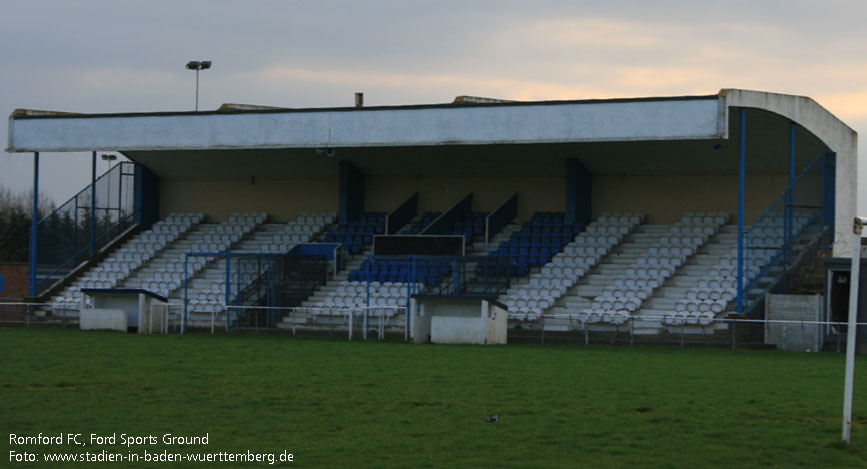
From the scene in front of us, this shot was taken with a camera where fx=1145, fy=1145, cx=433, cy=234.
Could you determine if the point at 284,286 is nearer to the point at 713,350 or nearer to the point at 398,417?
the point at 713,350

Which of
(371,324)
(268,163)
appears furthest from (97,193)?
(371,324)

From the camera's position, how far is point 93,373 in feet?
56.8

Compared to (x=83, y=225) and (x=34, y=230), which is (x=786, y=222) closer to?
(x=34, y=230)

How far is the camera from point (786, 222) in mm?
30797

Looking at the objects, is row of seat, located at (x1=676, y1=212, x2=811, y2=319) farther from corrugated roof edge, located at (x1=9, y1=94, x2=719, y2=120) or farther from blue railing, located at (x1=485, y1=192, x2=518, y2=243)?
blue railing, located at (x1=485, y1=192, x2=518, y2=243)

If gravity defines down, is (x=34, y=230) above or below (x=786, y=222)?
below

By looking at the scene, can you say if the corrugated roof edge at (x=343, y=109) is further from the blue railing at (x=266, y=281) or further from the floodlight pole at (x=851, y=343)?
the floodlight pole at (x=851, y=343)

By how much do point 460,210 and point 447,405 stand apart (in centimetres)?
2506

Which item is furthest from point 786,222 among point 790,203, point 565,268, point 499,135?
point 499,135

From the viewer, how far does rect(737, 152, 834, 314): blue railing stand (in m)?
29.8

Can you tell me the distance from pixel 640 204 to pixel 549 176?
3300mm

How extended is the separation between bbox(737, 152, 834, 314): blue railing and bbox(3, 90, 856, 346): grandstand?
7cm

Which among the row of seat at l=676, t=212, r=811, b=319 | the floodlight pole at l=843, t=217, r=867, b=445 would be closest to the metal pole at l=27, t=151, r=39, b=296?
the row of seat at l=676, t=212, r=811, b=319

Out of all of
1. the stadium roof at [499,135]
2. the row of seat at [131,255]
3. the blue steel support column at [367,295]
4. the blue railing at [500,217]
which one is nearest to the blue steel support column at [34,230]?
the stadium roof at [499,135]
